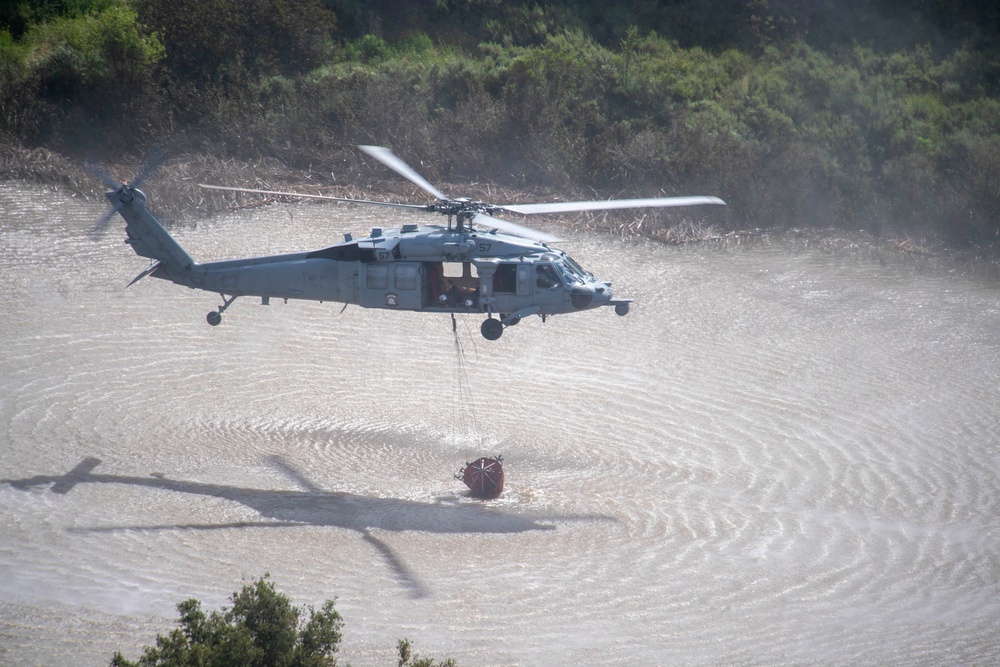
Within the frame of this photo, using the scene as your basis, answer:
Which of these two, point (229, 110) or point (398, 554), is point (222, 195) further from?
point (398, 554)

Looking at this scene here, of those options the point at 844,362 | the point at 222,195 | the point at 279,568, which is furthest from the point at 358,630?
the point at 222,195

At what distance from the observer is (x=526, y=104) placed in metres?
30.8

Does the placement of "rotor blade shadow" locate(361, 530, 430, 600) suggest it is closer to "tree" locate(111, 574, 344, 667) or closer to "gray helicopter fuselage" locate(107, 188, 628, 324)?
"gray helicopter fuselage" locate(107, 188, 628, 324)

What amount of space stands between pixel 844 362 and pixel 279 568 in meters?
13.9

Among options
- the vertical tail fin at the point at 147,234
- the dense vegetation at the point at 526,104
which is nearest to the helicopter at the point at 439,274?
the vertical tail fin at the point at 147,234

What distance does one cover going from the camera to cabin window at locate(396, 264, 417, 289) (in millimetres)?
14438

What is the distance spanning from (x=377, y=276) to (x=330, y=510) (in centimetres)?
376

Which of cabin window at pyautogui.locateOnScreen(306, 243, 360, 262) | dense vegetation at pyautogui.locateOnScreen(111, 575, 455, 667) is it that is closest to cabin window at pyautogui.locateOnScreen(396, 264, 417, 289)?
cabin window at pyautogui.locateOnScreen(306, 243, 360, 262)

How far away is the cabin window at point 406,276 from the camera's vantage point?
14438 millimetres

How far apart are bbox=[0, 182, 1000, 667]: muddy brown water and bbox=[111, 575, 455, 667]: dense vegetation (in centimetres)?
335

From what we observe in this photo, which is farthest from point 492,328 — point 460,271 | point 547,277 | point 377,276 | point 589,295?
point 377,276

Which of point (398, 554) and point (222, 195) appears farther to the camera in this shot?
point (222, 195)

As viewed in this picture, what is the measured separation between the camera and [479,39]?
3488cm

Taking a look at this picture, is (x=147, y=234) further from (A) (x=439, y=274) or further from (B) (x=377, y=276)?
(A) (x=439, y=274)
